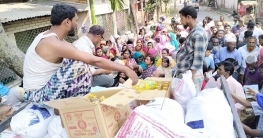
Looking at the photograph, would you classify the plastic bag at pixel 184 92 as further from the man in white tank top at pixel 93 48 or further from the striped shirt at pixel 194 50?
the man in white tank top at pixel 93 48

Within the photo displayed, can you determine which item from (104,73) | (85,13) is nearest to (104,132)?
(104,73)

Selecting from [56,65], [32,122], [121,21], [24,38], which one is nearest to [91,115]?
Answer: [56,65]

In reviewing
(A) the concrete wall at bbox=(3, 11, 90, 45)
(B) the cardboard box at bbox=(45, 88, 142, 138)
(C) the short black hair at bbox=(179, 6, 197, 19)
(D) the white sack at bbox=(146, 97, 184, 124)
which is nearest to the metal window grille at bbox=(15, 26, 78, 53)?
(A) the concrete wall at bbox=(3, 11, 90, 45)

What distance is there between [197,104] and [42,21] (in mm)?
6950

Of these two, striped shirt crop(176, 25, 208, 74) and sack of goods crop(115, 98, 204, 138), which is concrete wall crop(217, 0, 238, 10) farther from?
sack of goods crop(115, 98, 204, 138)

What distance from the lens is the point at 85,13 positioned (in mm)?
10312

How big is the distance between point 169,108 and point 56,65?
968 mm

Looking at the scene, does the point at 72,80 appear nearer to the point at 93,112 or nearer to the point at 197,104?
the point at 93,112

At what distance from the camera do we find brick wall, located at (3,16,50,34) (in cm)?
647

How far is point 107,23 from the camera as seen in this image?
1222cm

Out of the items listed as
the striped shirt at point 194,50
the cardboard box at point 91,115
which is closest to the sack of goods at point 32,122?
the cardboard box at point 91,115

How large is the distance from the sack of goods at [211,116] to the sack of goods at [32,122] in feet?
3.95

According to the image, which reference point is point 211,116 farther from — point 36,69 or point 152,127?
point 36,69

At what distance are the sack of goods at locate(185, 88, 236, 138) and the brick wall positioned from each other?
590 cm
